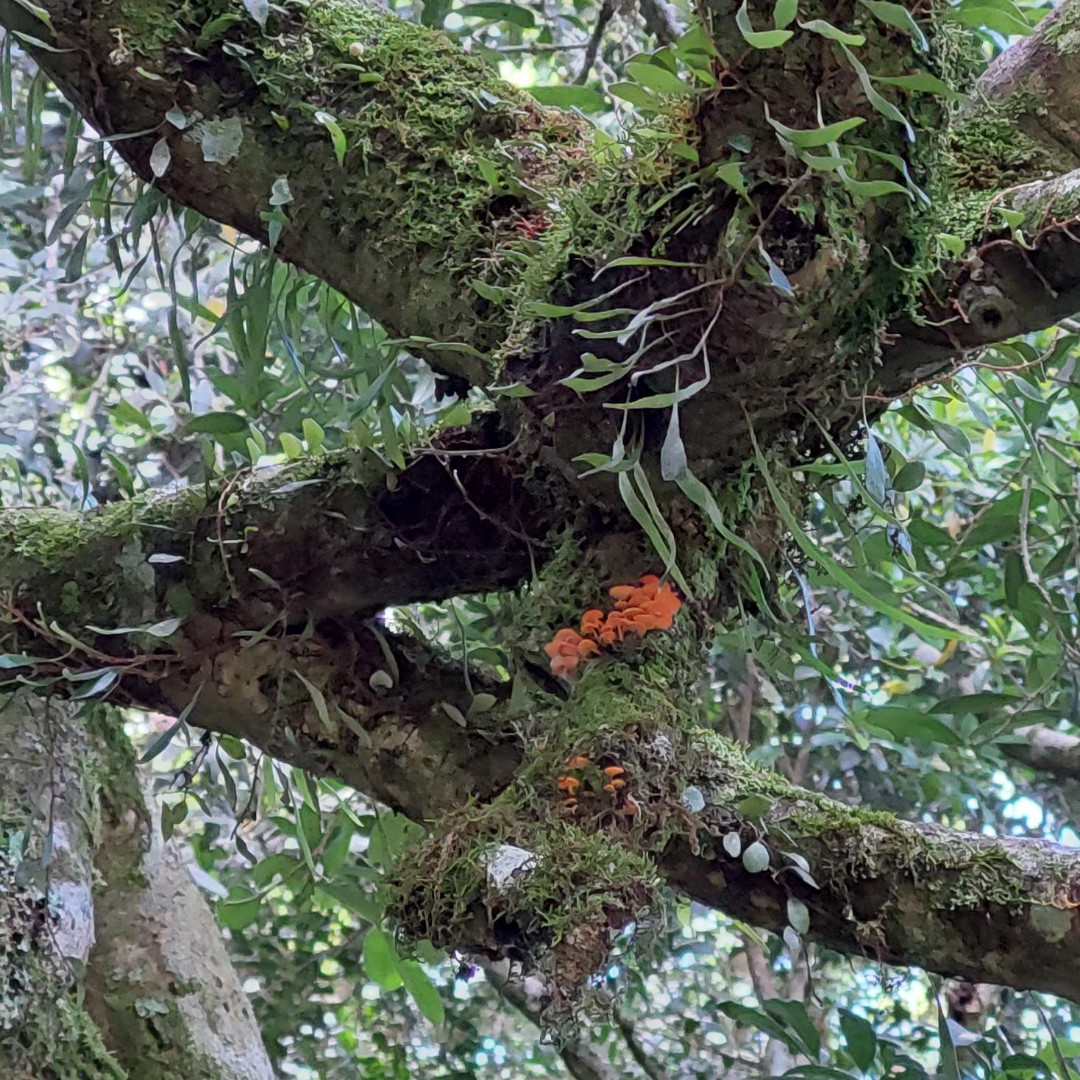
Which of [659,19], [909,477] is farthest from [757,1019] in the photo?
[659,19]

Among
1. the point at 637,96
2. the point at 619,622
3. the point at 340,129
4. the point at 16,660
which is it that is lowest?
the point at 16,660

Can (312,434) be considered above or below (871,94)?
below

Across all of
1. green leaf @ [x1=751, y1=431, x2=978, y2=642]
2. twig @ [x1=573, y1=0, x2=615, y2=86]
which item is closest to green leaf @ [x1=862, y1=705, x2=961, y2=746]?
green leaf @ [x1=751, y1=431, x2=978, y2=642]

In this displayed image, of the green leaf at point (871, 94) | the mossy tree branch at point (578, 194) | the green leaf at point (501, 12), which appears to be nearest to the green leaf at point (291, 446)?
the mossy tree branch at point (578, 194)

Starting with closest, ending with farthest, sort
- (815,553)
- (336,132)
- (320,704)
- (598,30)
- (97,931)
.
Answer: (815,553)
(336,132)
(320,704)
(97,931)
(598,30)

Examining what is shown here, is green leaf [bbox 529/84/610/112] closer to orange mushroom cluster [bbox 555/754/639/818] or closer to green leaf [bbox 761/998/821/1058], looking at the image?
orange mushroom cluster [bbox 555/754/639/818]

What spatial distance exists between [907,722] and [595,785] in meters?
0.61

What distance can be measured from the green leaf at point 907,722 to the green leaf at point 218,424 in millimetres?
756

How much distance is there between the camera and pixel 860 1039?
1.23 metres

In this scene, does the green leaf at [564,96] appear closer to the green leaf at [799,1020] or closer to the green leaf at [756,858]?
the green leaf at [756,858]

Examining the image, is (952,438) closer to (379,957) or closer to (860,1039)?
(860,1039)

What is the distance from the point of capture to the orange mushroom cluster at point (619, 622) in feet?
3.02

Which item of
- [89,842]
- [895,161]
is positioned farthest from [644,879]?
[89,842]

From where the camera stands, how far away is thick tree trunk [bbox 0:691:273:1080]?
3.94ft
